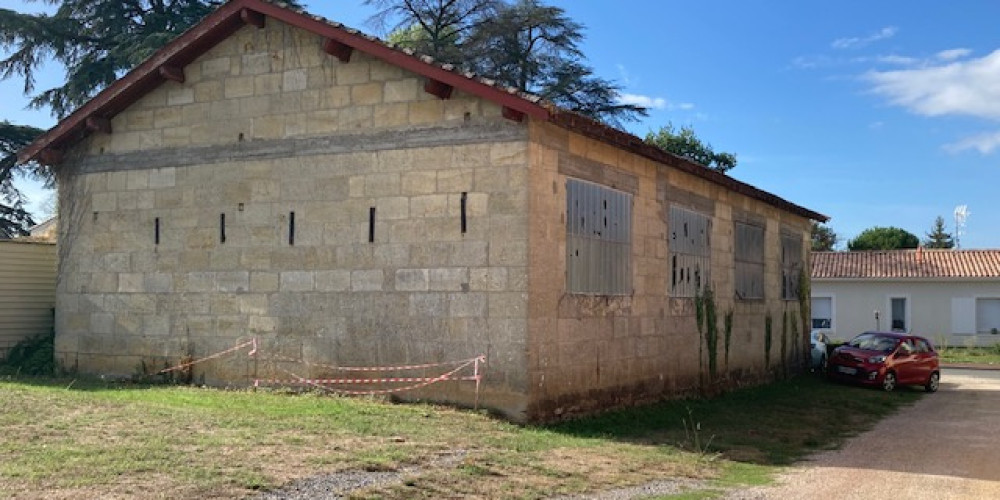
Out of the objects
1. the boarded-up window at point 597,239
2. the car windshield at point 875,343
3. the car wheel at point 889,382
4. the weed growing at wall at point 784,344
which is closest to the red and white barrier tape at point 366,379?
the boarded-up window at point 597,239

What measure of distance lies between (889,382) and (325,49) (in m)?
16.1

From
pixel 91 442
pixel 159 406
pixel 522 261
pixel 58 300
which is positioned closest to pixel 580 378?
pixel 522 261

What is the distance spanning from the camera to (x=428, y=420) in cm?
1248

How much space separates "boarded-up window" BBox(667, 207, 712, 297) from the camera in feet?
57.6

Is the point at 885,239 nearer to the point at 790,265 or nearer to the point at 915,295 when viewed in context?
the point at 915,295

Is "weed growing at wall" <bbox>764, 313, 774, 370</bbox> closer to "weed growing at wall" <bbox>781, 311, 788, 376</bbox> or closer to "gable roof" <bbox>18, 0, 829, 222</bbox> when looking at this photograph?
"weed growing at wall" <bbox>781, 311, 788, 376</bbox>

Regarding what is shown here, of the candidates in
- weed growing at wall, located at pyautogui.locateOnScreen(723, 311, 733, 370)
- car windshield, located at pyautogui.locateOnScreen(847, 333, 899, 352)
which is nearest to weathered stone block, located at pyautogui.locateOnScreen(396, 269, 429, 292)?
weed growing at wall, located at pyautogui.locateOnScreen(723, 311, 733, 370)

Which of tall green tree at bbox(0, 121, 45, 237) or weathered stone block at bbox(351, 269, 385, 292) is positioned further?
tall green tree at bbox(0, 121, 45, 237)

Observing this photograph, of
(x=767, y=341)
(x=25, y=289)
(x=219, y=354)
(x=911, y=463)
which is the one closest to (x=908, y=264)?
(x=767, y=341)

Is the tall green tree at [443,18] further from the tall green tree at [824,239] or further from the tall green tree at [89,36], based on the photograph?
the tall green tree at [824,239]

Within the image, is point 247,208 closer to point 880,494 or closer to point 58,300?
point 58,300

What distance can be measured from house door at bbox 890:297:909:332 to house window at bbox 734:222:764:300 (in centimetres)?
2155

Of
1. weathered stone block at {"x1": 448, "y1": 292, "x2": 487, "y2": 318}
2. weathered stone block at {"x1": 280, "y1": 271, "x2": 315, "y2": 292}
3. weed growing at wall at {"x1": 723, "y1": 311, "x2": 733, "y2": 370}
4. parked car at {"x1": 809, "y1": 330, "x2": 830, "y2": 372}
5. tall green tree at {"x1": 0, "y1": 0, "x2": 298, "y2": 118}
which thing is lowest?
parked car at {"x1": 809, "y1": 330, "x2": 830, "y2": 372}

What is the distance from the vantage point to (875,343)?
79.1 ft
